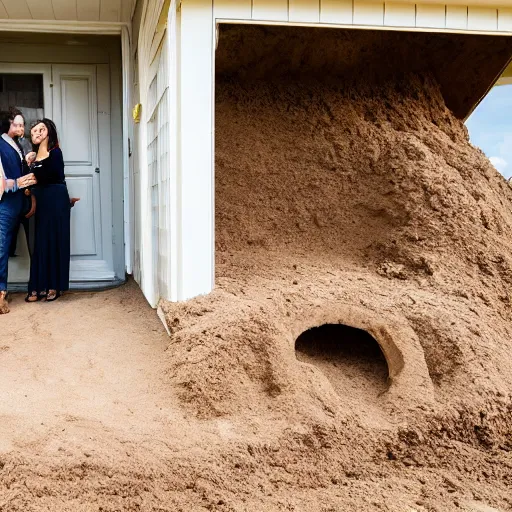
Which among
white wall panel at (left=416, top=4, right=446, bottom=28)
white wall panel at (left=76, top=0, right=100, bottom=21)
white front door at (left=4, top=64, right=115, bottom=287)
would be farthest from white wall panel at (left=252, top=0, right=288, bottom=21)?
white front door at (left=4, top=64, right=115, bottom=287)

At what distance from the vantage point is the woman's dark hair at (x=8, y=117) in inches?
216

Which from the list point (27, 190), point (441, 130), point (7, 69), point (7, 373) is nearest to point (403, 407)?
point (7, 373)

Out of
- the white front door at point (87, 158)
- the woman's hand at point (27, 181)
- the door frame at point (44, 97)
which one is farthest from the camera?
the white front door at point (87, 158)

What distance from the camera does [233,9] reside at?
3801mm

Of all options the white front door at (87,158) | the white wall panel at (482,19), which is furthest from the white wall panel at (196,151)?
the white front door at (87,158)

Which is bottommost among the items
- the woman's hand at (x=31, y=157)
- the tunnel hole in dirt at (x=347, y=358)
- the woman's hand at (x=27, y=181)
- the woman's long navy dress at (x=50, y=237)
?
the tunnel hole in dirt at (x=347, y=358)

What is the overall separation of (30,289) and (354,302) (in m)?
3.25

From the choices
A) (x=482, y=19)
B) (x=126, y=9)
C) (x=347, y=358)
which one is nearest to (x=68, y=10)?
(x=126, y=9)

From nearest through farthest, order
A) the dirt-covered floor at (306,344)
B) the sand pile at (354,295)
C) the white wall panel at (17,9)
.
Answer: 1. the dirt-covered floor at (306,344)
2. the sand pile at (354,295)
3. the white wall panel at (17,9)

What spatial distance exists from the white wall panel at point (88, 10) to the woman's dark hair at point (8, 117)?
1.13 m

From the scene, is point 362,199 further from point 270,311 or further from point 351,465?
point 351,465

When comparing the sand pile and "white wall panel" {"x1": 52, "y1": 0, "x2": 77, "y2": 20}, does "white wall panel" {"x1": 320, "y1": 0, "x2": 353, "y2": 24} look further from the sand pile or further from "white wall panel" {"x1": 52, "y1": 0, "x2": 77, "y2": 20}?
"white wall panel" {"x1": 52, "y1": 0, "x2": 77, "y2": 20}

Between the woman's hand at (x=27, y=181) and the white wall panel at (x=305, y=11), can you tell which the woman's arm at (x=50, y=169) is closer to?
the woman's hand at (x=27, y=181)

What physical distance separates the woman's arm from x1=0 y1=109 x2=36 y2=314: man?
67 mm
